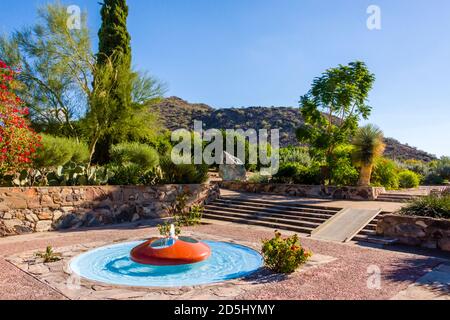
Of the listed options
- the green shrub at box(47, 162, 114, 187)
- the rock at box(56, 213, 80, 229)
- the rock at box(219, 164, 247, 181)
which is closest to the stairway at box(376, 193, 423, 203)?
the rock at box(219, 164, 247, 181)

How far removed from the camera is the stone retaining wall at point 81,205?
950 cm

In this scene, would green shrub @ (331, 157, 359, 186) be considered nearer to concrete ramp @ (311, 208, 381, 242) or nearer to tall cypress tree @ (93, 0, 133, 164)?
concrete ramp @ (311, 208, 381, 242)

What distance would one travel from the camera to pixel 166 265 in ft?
21.4

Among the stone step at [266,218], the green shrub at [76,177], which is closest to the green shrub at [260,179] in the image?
the stone step at [266,218]

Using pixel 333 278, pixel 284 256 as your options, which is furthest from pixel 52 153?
pixel 333 278

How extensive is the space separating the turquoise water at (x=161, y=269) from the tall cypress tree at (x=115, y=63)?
12216 mm

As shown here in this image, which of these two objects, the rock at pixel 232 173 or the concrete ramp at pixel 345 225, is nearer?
the concrete ramp at pixel 345 225

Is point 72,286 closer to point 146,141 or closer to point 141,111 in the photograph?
point 141,111

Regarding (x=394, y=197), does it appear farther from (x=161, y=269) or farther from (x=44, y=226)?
(x=44, y=226)

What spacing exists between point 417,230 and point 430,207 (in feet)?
3.13

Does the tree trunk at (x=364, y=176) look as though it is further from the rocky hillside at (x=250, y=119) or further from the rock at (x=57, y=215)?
the rocky hillside at (x=250, y=119)

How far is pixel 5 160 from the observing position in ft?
30.7
